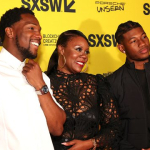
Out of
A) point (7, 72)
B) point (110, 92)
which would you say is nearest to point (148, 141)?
point (110, 92)

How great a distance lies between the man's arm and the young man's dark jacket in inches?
32.9

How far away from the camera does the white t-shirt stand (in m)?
1.65

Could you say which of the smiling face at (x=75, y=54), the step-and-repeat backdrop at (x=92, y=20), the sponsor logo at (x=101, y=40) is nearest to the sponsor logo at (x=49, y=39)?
the step-and-repeat backdrop at (x=92, y=20)

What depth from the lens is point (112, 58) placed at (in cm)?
335

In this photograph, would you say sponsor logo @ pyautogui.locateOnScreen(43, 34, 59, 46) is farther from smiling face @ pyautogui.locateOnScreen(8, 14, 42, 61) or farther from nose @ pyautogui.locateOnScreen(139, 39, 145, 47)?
smiling face @ pyautogui.locateOnScreen(8, 14, 42, 61)

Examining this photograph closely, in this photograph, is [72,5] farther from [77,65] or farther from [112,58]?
[77,65]

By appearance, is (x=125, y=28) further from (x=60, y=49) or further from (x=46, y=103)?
Answer: (x=46, y=103)

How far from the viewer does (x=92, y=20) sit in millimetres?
3219

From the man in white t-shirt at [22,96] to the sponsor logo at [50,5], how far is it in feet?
3.02

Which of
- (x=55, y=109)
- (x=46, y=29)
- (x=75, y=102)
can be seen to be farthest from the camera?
(x=46, y=29)

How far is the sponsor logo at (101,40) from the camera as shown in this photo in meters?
3.23

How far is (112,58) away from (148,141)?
3.88 feet

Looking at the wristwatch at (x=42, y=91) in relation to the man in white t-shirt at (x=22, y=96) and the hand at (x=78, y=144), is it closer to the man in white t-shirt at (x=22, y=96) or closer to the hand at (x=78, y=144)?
the man in white t-shirt at (x=22, y=96)

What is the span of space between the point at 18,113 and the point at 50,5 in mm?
1612
